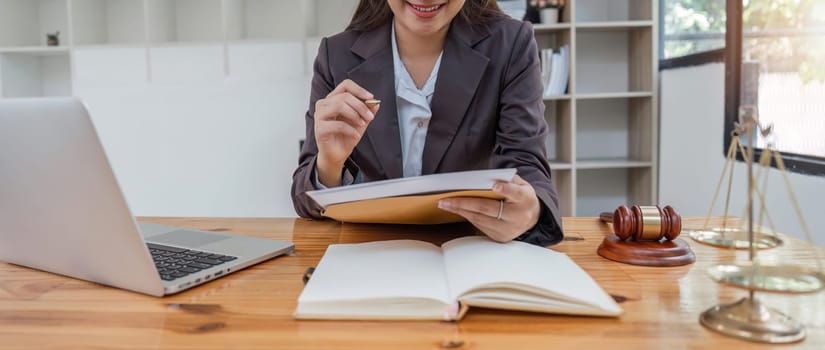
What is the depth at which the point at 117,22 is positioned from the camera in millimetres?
3340

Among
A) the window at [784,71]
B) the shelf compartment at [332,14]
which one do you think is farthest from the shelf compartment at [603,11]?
the shelf compartment at [332,14]

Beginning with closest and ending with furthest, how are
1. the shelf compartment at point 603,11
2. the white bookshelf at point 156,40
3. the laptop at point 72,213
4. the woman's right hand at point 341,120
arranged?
the laptop at point 72,213
the woman's right hand at point 341,120
the white bookshelf at point 156,40
the shelf compartment at point 603,11

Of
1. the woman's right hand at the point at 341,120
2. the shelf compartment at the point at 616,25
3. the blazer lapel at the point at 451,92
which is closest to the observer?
the woman's right hand at the point at 341,120

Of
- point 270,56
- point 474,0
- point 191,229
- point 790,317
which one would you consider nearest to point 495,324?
point 790,317

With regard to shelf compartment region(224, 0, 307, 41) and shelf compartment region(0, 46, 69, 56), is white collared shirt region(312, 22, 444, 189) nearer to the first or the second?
shelf compartment region(224, 0, 307, 41)

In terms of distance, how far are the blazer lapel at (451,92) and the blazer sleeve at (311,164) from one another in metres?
0.18

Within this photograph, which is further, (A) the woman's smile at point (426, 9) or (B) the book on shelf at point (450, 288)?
(A) the woman's smile at point (426, 9)

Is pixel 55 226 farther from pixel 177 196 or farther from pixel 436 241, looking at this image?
pixel 177 196

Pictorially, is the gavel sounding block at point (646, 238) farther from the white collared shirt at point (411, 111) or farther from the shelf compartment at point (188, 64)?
the shelf compartment at point (188, 64)

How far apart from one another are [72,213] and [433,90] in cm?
81

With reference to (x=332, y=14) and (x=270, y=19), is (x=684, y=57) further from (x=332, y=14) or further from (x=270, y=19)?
(x=270, y=19)

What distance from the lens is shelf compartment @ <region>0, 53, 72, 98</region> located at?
3.21 m

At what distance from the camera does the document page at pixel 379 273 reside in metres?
0.64

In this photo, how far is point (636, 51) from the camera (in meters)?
3.06
